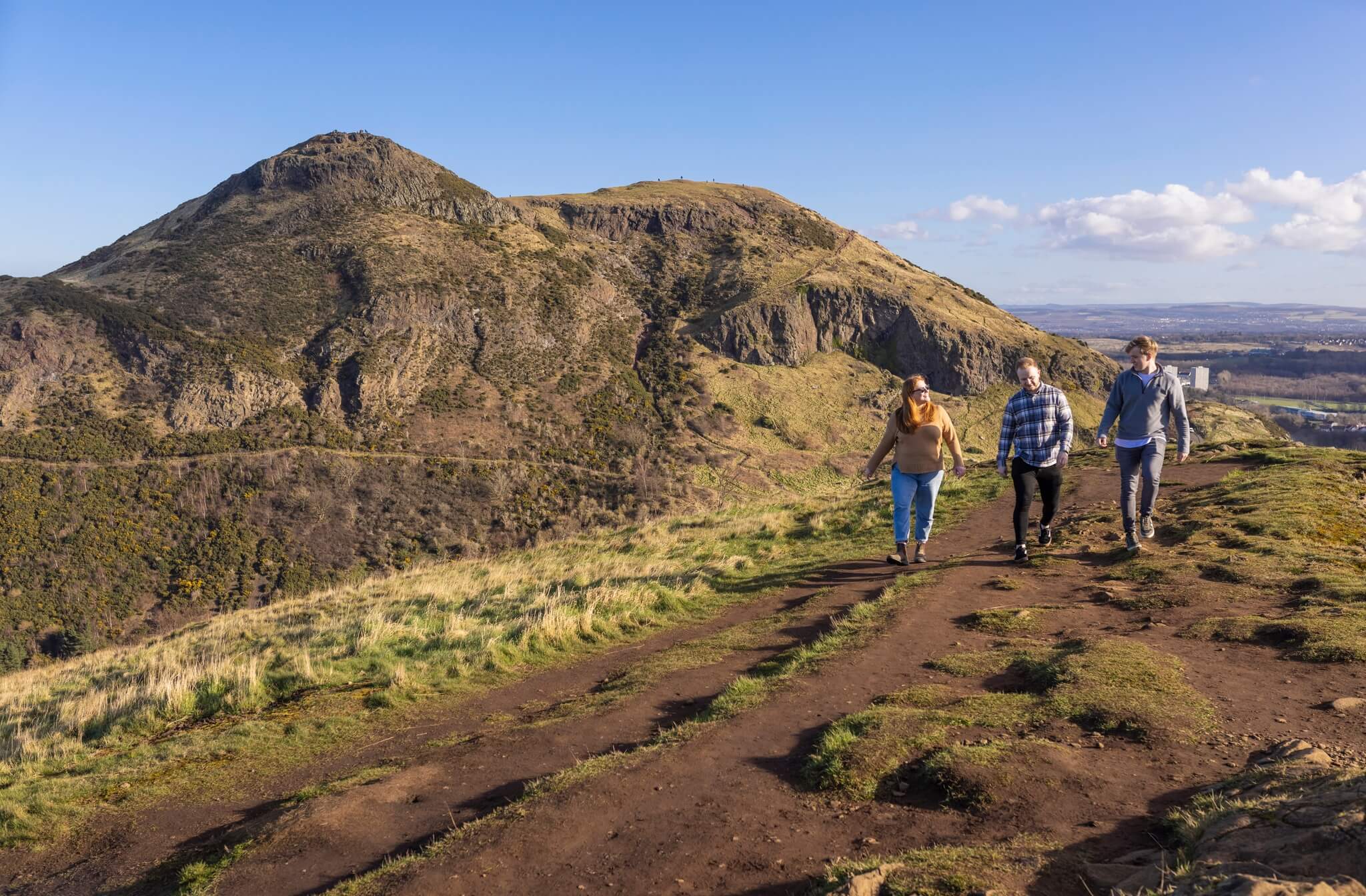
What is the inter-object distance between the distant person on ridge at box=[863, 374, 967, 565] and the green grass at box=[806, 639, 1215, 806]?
3701 millimetres

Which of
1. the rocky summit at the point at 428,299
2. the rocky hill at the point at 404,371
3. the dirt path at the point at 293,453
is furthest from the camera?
the rocky summit at the point at 428,299

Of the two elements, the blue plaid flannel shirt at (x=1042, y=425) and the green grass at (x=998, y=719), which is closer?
the green grass at (x=998, y=719)

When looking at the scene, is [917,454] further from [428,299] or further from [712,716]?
[428,299]

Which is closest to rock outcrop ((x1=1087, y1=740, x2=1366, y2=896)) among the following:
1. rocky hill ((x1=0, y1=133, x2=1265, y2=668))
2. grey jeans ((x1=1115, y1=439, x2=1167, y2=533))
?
grey jeans ((x1=1115, y1=439, x2=1167, y2=533))

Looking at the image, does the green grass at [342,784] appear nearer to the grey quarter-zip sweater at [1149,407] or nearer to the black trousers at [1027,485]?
the black trousers at [1027,485]

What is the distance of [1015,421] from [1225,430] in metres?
63.3

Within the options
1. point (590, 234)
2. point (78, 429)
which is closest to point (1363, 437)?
point (590, 234)

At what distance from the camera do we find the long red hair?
392 inches

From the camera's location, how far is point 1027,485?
10.1 m

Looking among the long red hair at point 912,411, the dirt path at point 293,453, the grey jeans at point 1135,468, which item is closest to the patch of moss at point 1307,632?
the grey jeans at point 1135,468

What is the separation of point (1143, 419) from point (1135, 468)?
0.64 m

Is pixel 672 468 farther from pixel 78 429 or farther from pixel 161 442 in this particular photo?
pixel 78 429

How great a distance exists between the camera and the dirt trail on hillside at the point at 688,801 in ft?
13.2

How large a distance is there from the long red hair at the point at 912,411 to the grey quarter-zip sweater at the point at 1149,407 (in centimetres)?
206
